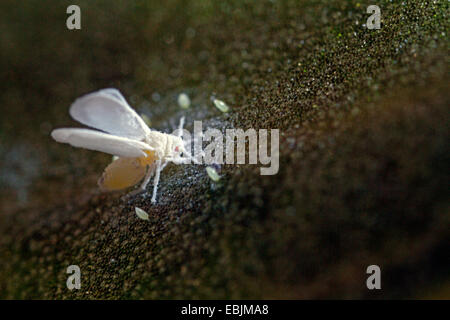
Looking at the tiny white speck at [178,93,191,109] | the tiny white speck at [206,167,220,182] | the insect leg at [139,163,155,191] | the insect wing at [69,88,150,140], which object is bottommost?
the tiny white speck at [206,167,220,182]

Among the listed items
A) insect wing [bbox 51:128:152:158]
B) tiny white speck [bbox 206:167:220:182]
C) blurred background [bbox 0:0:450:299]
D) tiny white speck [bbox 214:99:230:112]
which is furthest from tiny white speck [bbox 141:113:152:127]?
tiny white speck [bbox 206:167:220:182]

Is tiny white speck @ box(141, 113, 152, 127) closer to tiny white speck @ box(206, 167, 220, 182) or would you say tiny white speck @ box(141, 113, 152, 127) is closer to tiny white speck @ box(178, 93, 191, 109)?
tiny white speck @ box(178, 93, 191, 109)

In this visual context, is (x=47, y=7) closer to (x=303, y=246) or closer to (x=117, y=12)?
(x=117, y=12)

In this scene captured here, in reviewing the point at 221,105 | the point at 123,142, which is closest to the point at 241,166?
the point at 221,105

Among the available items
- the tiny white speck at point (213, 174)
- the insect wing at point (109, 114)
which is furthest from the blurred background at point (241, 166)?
the insect wing at point (109, 114)

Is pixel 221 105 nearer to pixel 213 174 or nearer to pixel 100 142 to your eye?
pixel 213 174
